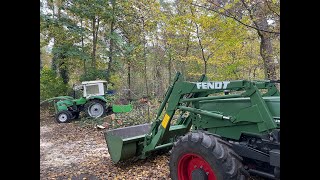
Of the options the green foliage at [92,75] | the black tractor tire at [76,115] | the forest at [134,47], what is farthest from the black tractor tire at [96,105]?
the green foliage at [92,75]

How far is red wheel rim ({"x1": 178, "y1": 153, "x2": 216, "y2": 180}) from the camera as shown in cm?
306

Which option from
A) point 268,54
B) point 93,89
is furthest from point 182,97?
point 93,89

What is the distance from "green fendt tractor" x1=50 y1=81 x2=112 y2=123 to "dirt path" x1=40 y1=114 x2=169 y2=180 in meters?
2.35

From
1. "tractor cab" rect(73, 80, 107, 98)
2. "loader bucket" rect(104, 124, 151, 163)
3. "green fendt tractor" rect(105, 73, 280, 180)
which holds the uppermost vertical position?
"tractor cab" rect(73, 80, 107, 98)

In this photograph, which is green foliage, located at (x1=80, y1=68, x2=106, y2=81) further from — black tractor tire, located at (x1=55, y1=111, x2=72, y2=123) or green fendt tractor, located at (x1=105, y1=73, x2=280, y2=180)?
green fendt tractor, located at (x1=105, y1=73, x2=280, y2=180)

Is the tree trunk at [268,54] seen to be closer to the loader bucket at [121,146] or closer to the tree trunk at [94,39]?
the loader bucket at [121,146]

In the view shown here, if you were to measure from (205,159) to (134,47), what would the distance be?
10.9 metres

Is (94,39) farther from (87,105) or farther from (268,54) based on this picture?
(268,54)

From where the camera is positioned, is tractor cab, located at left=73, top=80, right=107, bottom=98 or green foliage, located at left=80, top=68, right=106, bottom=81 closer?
tractor cab, located at left=73, top=80, right=107, bottom=98

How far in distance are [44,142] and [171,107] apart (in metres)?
5.56

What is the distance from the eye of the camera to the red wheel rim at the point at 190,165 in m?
3.06

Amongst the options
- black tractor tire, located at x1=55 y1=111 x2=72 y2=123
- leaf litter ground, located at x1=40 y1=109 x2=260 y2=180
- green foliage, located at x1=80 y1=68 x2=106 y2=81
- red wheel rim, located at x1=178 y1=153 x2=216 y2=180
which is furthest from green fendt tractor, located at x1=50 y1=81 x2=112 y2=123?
red wheel rim, located at x1=178 y1=153 x2=216 y2=180

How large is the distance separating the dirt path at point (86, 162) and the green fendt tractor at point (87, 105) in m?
2.35
